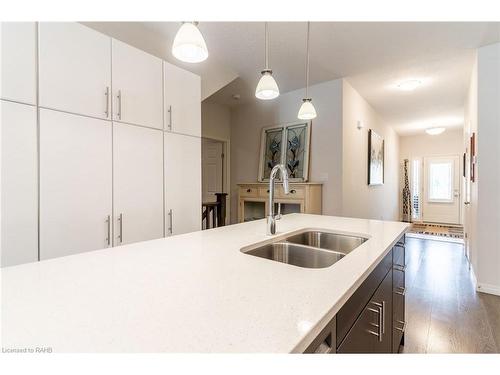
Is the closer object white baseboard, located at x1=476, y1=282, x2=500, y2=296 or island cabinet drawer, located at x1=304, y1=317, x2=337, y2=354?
island cabinet drawer, located at x1=304, y1=317, x2=337, y2=354

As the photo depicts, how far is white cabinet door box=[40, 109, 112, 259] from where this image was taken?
5.34ft

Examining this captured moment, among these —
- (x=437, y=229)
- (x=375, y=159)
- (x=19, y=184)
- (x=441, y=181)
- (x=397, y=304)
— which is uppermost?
(x=375, y=159)

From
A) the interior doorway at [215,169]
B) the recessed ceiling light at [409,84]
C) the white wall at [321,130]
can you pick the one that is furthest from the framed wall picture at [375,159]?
the interior doorway at [215,169]

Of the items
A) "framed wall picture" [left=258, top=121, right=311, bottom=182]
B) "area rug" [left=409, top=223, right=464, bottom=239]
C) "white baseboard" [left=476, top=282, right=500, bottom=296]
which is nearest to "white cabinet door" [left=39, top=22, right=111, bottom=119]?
"framed wall picture" [left=258, top=121, right=311, bottom=182]

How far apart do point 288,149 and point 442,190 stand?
19.4 feet

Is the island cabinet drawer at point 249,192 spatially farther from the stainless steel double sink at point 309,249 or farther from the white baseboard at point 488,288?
the white baseboard at point 488,288

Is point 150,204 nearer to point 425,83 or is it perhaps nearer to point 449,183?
point 425,83

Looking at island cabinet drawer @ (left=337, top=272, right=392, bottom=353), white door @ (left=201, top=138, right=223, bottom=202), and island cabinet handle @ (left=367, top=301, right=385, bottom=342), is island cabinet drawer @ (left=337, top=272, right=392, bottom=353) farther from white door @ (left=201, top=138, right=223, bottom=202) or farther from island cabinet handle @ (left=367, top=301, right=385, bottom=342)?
white door @ (left=201, top=138, right=223, bottom=202)

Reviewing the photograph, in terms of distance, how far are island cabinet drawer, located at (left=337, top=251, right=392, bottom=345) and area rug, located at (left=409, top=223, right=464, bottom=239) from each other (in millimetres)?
6032

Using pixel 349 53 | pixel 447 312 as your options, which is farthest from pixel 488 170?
pixel 349 53

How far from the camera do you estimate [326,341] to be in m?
0.67

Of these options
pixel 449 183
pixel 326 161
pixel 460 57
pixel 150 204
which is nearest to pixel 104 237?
pixel 150 204

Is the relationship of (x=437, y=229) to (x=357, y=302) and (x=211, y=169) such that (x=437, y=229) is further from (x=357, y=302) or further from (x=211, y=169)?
(x=357, y=302)

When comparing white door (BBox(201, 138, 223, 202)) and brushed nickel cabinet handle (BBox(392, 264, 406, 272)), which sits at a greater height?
white door (BBox(201, 138, 223, 202))
